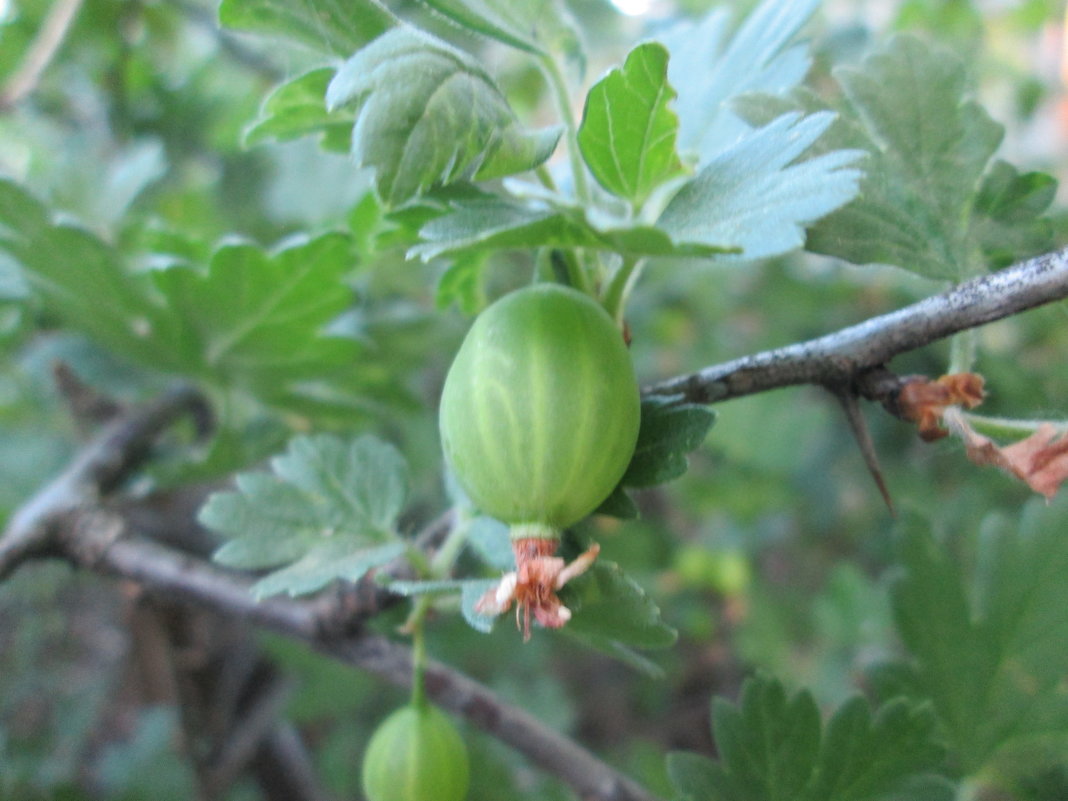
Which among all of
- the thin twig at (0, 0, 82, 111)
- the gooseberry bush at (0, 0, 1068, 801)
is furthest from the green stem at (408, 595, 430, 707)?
the thin twig at (0, 0, 82, 111)

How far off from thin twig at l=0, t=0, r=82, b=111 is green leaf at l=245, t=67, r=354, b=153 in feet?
2.67

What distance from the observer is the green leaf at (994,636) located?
2.39 ft

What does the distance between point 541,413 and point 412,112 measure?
18 cm

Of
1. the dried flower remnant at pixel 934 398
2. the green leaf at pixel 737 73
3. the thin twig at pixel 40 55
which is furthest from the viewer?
the thin twig at pixel 40 55

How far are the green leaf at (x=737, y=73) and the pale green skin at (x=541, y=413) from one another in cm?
24

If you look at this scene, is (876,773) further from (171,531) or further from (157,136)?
(157,136)

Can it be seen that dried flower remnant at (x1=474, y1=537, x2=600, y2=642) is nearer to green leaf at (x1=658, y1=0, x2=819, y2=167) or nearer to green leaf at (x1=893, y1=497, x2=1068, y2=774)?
green leaf at (x1=658, y1=0, x2=819, y2=167)

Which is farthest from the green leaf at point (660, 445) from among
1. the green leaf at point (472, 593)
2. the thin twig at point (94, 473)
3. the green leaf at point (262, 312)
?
the thin twig at point (94, 473)

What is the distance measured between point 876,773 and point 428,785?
1.21 feet

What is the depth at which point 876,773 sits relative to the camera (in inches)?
25.5

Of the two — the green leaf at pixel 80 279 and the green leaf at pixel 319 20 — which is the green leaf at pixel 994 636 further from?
the green leaf at pixel 80 279

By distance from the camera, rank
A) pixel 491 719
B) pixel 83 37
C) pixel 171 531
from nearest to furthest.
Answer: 1. pixel 491 719
2. pixel 171 531
3. pixel 83 37

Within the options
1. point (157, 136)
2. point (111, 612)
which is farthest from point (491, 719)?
point (157, 136)

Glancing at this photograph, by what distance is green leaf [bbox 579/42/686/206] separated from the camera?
45cm
